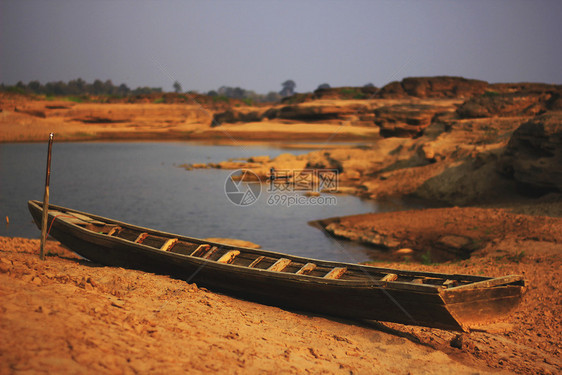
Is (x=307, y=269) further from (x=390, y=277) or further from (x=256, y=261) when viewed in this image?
(x=390, y=277)

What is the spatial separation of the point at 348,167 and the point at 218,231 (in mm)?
11931

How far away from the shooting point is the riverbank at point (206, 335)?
367 centimetres

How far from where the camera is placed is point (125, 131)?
54.6 metres

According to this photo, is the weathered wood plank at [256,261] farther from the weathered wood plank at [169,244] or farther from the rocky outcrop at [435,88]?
the rocky outcrop at [435,88]

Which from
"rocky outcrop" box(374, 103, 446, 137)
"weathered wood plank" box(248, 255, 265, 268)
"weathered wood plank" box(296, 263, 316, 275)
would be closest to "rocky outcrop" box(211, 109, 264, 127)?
"rocky outcrop" box(374, 103, 446, 137)

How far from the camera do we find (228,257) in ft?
24.5

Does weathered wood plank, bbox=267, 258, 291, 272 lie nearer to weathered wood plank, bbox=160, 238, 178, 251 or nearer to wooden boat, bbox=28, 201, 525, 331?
wooden boat, bbox=28, 201, 525, 331

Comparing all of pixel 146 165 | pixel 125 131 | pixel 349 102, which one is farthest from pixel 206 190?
pixel 349 102

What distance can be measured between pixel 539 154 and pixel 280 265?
10513 millimetres

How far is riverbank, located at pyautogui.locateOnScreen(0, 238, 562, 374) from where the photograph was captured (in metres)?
3.67

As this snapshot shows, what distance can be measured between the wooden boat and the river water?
3.99 meters

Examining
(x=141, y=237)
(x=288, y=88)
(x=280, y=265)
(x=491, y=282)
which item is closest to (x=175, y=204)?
(x=141, y=237)

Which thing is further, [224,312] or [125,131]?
[125,131]

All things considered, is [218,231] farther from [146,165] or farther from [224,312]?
[146,165]
